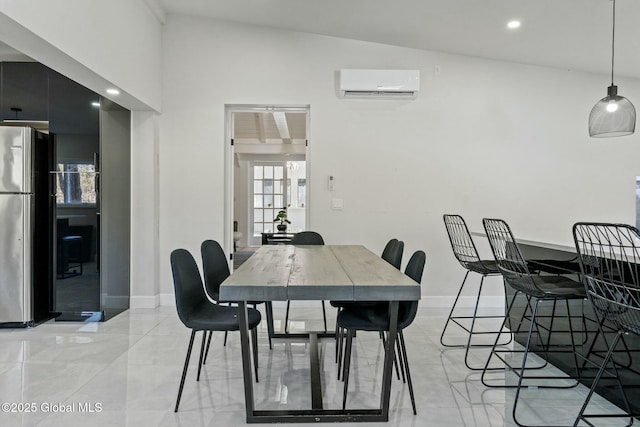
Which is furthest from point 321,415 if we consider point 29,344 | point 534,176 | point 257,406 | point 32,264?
point 534,176

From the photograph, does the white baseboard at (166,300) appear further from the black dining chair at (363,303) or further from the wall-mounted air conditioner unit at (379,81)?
the wall-mounted air conditioner unit at (379,81)

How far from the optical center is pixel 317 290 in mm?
1731

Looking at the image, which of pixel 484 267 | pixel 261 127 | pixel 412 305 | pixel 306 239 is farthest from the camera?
pixel 261 127

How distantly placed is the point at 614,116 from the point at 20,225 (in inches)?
197

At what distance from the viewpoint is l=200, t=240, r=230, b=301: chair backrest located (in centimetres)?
272

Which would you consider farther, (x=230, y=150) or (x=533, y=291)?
(x=230, y=150)

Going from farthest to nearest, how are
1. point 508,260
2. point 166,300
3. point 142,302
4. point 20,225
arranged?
point 166,300 → point 142,302 → point 20,225 → point 508,260

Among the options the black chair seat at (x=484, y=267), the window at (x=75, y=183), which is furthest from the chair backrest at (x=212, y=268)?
the black chair seat at (x=484, y=267)

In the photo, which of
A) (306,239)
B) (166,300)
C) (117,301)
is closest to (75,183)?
(117,301)

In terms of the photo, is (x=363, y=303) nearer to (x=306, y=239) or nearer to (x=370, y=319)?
(x=370, y=319)

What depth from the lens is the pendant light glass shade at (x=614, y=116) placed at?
2.85 meters

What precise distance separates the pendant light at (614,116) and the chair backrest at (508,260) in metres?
1.22

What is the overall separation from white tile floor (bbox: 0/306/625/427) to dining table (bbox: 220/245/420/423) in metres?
0.13

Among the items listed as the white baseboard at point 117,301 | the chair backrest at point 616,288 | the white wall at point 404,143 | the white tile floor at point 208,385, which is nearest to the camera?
the chair backrest at point 616,288
